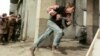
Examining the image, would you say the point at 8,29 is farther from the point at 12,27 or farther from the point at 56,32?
the point at 56,32

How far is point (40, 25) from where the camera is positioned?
889cm

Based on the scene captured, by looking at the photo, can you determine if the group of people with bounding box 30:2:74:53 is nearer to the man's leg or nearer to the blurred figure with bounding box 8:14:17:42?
the man's leg

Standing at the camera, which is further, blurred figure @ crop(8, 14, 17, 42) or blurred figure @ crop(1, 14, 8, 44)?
blurred figure @ crop(8, 14, 17, 42)

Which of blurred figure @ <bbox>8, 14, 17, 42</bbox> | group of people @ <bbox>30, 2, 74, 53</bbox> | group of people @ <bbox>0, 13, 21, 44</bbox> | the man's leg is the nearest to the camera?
the man's leg

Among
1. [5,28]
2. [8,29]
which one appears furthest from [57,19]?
[8,29]

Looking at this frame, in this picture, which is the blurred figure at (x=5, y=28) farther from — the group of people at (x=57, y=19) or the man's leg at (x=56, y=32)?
the man's leg at (x=56, y=32)

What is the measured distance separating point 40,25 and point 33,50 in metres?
1.37

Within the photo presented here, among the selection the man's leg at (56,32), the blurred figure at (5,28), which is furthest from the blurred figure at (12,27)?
the man's leg at (56,32)

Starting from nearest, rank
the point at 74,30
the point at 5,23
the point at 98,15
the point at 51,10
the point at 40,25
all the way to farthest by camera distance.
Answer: the point at 51,10
the point at 40,25
the point at 98,15
the point at 5,23
the point at 74,30

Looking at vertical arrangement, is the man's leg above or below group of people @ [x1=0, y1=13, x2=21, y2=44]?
above

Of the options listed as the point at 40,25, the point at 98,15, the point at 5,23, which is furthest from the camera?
the point at 5,23

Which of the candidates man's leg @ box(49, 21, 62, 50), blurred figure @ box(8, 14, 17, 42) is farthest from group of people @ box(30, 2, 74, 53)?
blurred figure @ box(8, 14, 17, 42)

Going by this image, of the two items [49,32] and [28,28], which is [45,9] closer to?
[49,32]

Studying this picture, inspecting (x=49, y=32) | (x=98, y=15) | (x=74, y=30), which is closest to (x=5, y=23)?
(x=74, y=30)
